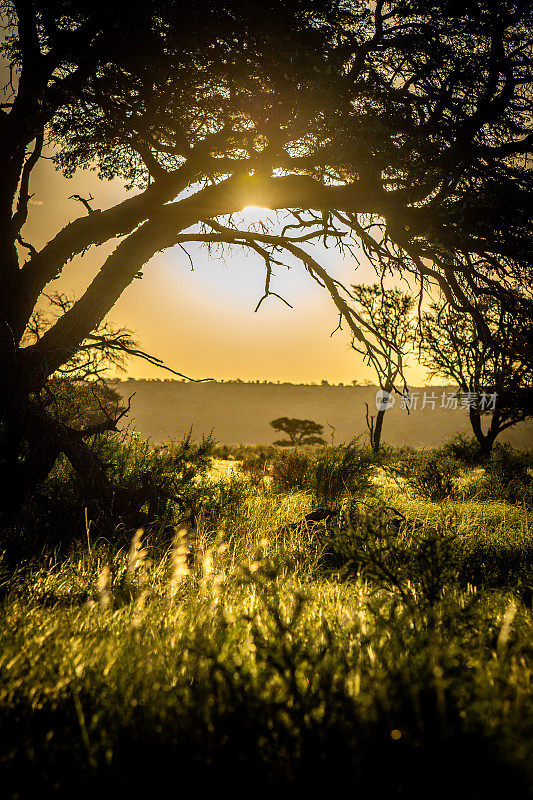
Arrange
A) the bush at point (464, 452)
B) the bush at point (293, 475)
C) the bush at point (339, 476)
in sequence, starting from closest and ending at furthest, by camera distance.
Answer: the bush at point (339, 476) → the bush at point (293, 475) → the bush at point (464, 452)

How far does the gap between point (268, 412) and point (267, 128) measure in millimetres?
51797

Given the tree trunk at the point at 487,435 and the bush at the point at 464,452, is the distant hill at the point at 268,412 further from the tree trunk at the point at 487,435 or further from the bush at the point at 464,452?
the tree trunk at the point at 487,435

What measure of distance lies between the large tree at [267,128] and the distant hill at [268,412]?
43.9 meters

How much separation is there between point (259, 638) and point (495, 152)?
5.55m

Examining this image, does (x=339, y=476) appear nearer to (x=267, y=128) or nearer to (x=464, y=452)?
(x=267, y=128)

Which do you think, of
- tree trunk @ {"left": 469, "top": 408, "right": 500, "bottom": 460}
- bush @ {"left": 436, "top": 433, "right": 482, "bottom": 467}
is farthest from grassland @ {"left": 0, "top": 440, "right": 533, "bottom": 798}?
tree trunk @ {"left": 469, "top": 408, "right": 500, "bottom": 460}

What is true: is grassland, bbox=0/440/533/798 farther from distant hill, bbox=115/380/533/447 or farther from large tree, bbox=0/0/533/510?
distant hill, bbox=115/380/533/447

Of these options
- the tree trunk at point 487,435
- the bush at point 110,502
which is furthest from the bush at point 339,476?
the tree trunk at point 487,435

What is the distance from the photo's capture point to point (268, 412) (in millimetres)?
56906

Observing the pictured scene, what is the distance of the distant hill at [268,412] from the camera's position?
51906 millimetres

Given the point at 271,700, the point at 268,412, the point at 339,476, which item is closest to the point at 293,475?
the point at 339,476

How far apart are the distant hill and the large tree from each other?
43855 millimetres

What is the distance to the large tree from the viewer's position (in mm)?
4594

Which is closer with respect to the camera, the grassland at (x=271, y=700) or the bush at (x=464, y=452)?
the grassland at (x=271, y=700)
